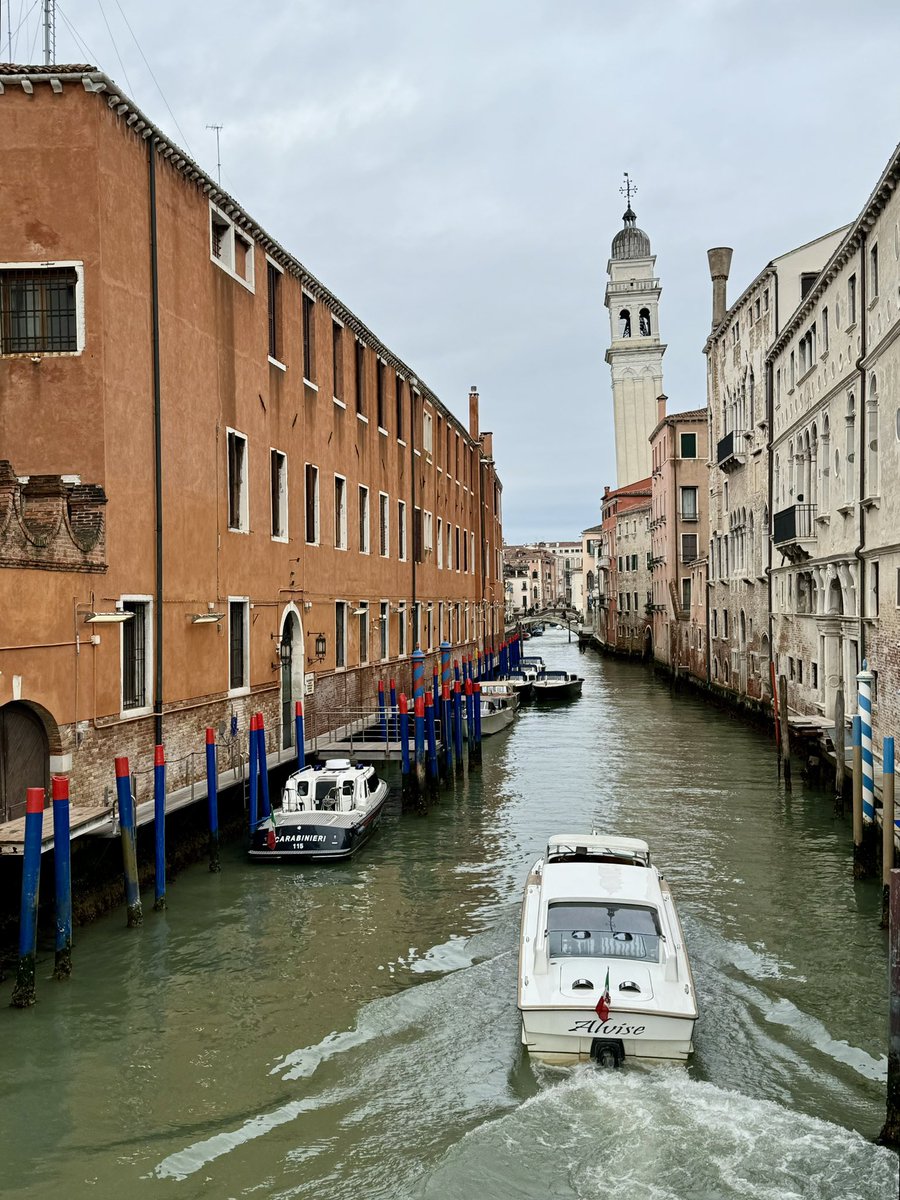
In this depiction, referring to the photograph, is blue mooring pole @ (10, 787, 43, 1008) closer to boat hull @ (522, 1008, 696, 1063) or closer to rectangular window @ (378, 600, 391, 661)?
boat hull @ (522, 1008, 696, 1063)

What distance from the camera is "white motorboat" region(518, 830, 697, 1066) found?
26.5 ft

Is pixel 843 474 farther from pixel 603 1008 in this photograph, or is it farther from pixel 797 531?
pixel 603 1008

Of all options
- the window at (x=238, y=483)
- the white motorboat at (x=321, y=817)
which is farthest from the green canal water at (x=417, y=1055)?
the window at (x=238, y=483)

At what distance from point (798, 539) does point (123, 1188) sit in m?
19.2

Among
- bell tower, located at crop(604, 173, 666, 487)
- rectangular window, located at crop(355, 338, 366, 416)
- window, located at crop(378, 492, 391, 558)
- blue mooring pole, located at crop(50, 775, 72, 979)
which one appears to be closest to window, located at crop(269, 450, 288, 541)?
rectangular window, located at crop(355, 338, 366, 416)

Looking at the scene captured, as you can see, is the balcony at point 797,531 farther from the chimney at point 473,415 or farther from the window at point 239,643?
the chimney at point 473,415

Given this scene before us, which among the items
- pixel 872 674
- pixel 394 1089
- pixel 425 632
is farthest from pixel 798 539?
pixel 394 1089

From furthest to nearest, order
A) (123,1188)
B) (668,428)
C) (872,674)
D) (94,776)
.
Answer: (668,428) < (872,674) < (94,776) < (123,1188)

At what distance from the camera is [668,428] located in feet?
164

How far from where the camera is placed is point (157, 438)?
14422mm

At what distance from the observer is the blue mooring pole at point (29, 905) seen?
30.6 ft

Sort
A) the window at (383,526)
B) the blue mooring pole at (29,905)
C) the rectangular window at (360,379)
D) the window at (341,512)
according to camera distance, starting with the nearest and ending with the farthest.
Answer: the blue mooring pole at (29,905), the window at (341,512), the rectangular window at (360,379), the window at (383,526)

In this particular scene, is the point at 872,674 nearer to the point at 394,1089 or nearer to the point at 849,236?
the point at 849,236

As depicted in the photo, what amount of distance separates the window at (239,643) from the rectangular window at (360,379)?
8.47 m
